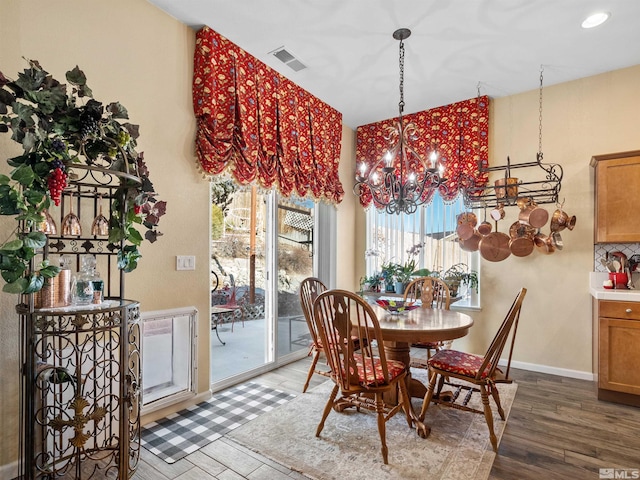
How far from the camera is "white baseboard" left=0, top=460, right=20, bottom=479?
1825 millimetres

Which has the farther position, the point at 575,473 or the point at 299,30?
the point at 299,30

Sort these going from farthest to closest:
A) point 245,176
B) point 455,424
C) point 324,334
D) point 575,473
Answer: point 245,176, point 455,424, point 324,334, point 575,473

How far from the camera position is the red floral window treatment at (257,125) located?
2770 mm

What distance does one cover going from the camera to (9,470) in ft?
6.07

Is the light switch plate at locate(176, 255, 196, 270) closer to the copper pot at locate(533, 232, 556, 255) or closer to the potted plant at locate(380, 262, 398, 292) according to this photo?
the potted plant at locate(380, 262, 398, 292)

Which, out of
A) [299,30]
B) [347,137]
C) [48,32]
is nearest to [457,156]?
[347,137]

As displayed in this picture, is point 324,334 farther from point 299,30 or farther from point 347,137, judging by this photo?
point 347,137

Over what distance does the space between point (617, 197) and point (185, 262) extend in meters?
3.72

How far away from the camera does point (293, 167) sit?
367 cm

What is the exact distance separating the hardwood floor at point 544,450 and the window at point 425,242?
4.68ft

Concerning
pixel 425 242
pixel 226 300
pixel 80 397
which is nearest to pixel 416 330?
pixel 80 397

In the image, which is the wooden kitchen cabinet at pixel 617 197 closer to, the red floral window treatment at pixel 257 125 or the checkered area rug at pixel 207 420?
the red floral window treatment at pixel 257 125

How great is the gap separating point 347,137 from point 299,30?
7.06 feet

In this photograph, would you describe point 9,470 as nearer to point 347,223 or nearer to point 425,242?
point 347,223
